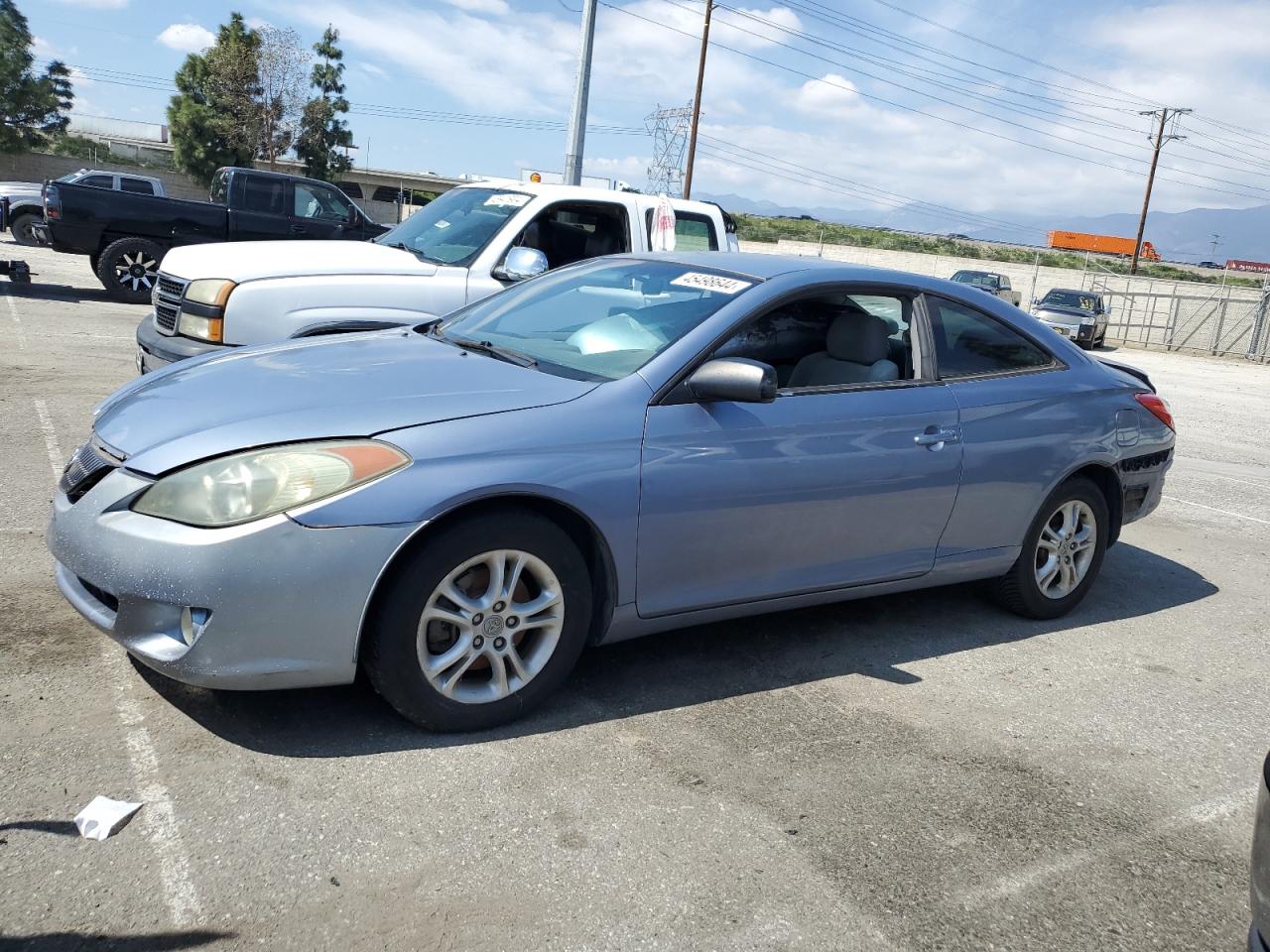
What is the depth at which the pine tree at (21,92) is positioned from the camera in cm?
4678

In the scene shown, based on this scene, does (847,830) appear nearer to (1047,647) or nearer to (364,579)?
(364,579)

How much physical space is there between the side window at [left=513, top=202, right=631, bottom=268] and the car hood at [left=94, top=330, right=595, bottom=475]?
142 inches

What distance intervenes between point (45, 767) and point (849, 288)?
3.39 meters

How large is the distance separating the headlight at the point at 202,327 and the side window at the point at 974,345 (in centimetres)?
400

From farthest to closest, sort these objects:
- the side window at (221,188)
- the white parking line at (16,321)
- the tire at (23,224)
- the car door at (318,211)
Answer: the tire at (23,224) < the side window at (221,188) < the car door at (318,211) < the white parking line at (16,321)

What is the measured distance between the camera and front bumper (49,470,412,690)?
3107 millimetres

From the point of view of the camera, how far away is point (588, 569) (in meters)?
3.77

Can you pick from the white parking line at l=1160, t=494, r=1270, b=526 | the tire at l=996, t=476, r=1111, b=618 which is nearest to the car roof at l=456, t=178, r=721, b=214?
the tire at l=996, t=476, r=1111, b=618

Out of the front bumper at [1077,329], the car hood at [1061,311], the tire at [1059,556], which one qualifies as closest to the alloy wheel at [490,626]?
the tire at [1059,556]

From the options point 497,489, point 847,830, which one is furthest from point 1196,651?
point 497,489

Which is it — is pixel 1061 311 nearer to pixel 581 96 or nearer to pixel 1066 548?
pixel 581 96

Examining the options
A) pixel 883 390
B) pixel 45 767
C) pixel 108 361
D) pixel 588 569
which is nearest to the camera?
pixel 45 767

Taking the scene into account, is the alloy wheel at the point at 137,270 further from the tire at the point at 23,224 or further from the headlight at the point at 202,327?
the tire at the point at 23,224

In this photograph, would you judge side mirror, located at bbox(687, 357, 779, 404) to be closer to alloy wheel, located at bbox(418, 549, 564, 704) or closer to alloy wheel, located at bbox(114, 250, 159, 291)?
alloy wheel, located at bbox(418, 549, 564, 704)
